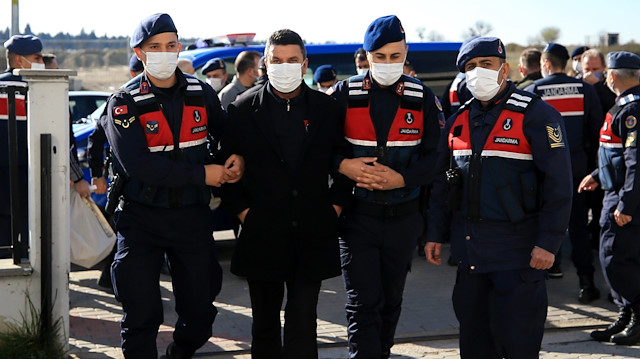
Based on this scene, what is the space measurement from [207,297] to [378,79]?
1.61 meters

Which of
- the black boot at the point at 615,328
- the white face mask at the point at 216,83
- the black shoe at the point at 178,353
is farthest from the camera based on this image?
the white face mask at the point at 216,83

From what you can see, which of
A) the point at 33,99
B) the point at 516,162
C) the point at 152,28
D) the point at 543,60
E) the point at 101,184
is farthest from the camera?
the point at 543,60

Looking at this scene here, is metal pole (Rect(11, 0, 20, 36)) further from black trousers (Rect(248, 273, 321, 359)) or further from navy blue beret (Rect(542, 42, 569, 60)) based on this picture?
black trousers (Rect(248, 273, 321, 359))

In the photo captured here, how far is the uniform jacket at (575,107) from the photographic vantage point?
707 centimetres

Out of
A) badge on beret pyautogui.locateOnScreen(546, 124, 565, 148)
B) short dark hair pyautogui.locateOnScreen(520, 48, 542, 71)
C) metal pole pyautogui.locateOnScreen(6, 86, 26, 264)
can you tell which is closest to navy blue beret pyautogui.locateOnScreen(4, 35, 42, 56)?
metal pole pyautogui.locateOnScreen(6, 86, 26, 264)

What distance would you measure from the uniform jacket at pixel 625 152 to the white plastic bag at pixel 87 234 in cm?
386

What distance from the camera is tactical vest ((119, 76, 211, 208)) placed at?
176 inches

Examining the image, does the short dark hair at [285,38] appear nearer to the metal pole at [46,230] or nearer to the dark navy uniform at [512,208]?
the dark navy uniform at [512,208]

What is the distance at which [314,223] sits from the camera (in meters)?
4.44

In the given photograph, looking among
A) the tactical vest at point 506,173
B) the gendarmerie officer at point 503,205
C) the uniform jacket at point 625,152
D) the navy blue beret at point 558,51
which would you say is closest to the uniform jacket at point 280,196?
the gendarmerie officer at point 503,205

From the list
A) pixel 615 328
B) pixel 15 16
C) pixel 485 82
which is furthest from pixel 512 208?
pixel 15 16

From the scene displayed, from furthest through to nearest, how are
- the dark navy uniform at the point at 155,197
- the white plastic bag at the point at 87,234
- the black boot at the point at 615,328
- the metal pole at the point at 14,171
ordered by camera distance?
the white plastic bag at the point at 87,234
the black boot at the point at 615,328
the metal pole at the point at 14,171
the dark navy uniform at the point at 155,197

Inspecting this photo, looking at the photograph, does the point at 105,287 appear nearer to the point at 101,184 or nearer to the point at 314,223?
the point at 101,184

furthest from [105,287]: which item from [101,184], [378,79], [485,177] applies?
[485,177]
